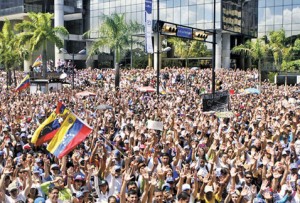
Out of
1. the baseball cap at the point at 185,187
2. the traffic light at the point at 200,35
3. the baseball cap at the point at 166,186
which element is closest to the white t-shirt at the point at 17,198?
the baseball cap at the point at 166,186

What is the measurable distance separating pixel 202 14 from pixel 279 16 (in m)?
11.0

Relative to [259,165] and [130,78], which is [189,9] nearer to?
[130,78]

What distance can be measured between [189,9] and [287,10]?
12.4 meters

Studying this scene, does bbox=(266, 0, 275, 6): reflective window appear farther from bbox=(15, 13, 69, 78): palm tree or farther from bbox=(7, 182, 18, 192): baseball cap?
bbox=(7, 182, 18, 192): baseball cap

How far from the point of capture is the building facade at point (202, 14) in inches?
2078

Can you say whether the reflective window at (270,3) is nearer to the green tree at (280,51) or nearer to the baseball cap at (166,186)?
the green tree at (280,51)

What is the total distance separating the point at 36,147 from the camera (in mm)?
11648

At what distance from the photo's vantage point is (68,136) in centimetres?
924

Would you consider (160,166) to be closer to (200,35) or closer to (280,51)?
(200,35)

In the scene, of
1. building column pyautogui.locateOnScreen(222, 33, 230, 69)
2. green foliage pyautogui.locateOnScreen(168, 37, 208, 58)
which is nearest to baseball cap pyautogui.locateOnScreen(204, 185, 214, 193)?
green foliage pyautogui.locateOnScreen(168, 37, 208, 58)

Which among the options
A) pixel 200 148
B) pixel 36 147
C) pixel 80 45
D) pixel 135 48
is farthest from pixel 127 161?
pixel 80 45

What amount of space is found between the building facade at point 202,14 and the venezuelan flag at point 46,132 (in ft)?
139

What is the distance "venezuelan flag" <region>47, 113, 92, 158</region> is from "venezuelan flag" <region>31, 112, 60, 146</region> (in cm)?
111

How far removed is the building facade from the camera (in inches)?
2078
